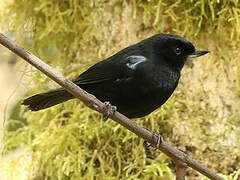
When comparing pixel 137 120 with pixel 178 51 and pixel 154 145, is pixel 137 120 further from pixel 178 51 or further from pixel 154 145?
pixel 154 145

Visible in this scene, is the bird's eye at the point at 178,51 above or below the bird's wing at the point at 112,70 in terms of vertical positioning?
above

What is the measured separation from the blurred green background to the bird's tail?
339mm

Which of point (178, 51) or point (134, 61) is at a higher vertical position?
point (178, 51)

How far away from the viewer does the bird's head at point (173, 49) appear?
126 inches

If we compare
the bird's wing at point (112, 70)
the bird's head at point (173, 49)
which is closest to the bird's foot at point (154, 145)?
the bird's wing at point (112, 70)

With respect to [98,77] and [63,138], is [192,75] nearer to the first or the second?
[98,77]

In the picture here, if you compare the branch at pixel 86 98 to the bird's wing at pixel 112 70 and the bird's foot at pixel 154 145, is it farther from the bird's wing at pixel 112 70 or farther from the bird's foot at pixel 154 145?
the bird's wing at pixel 112 70

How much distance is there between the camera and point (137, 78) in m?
2.92

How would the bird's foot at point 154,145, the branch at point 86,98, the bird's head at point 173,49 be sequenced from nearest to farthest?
the branch at point 86,98 → the bird's foot at point 154,145 → the bird's head at point 173,49

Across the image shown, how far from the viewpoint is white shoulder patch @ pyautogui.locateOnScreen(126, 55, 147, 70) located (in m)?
2.97

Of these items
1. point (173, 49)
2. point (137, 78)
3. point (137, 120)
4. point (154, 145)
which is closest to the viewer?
point (154, 145)

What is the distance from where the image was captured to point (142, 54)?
312cm

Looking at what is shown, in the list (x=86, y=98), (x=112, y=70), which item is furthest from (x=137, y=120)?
(x=86, y=98)

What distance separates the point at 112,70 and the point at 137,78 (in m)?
0.19
